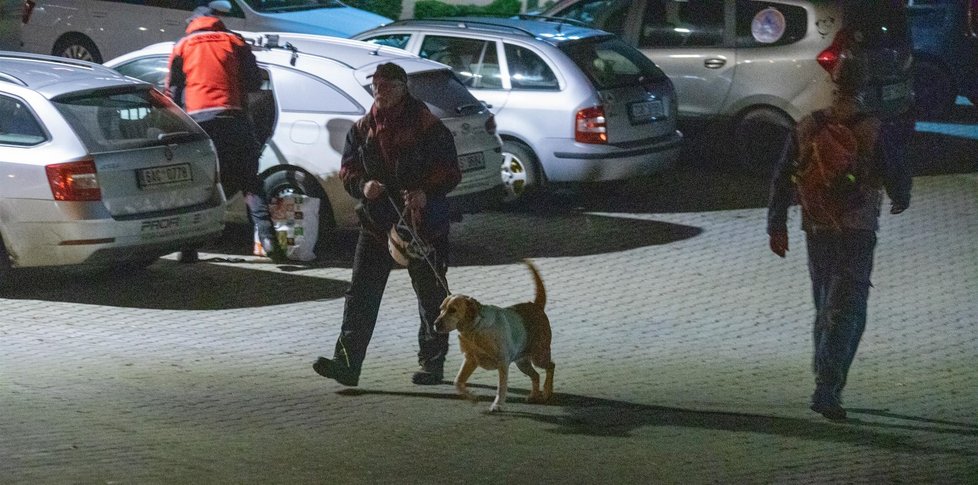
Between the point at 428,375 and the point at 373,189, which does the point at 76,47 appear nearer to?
the point at 428,375

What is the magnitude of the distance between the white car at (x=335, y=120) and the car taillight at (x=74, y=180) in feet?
6.58

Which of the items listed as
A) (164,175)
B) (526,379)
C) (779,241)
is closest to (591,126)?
(164,175)

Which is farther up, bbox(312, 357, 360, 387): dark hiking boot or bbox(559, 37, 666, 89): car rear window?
bbox(559, 37, 666, 89): car rear window

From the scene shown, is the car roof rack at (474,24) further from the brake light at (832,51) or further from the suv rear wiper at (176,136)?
the suv rear wiper at (176,136)

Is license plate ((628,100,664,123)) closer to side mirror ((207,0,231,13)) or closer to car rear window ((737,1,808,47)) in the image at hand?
car rear window ((737,1,808,47))

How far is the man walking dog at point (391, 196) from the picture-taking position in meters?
7.69

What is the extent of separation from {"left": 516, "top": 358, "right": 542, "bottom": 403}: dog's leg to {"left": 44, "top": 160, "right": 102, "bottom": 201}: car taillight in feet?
11.8

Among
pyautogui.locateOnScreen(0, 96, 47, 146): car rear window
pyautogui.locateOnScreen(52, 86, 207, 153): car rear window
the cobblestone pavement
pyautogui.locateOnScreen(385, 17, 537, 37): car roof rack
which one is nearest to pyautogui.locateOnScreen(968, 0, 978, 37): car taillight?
the cobblestone pavement

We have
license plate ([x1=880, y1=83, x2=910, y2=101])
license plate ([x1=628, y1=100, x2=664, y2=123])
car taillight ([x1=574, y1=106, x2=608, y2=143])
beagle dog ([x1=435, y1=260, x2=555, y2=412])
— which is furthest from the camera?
license plate ([x1=880, y1=83, x2=910, y2=101])

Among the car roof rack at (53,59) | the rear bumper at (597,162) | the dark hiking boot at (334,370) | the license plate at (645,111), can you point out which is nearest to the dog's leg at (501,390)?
the dark hiking boot at (334,370)

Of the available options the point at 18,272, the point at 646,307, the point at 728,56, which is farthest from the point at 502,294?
the point at 728,56

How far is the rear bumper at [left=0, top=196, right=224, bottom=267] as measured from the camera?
9.88m

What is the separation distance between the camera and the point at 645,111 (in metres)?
13.5

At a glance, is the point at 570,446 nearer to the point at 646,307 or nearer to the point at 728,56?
the point at 646,307
